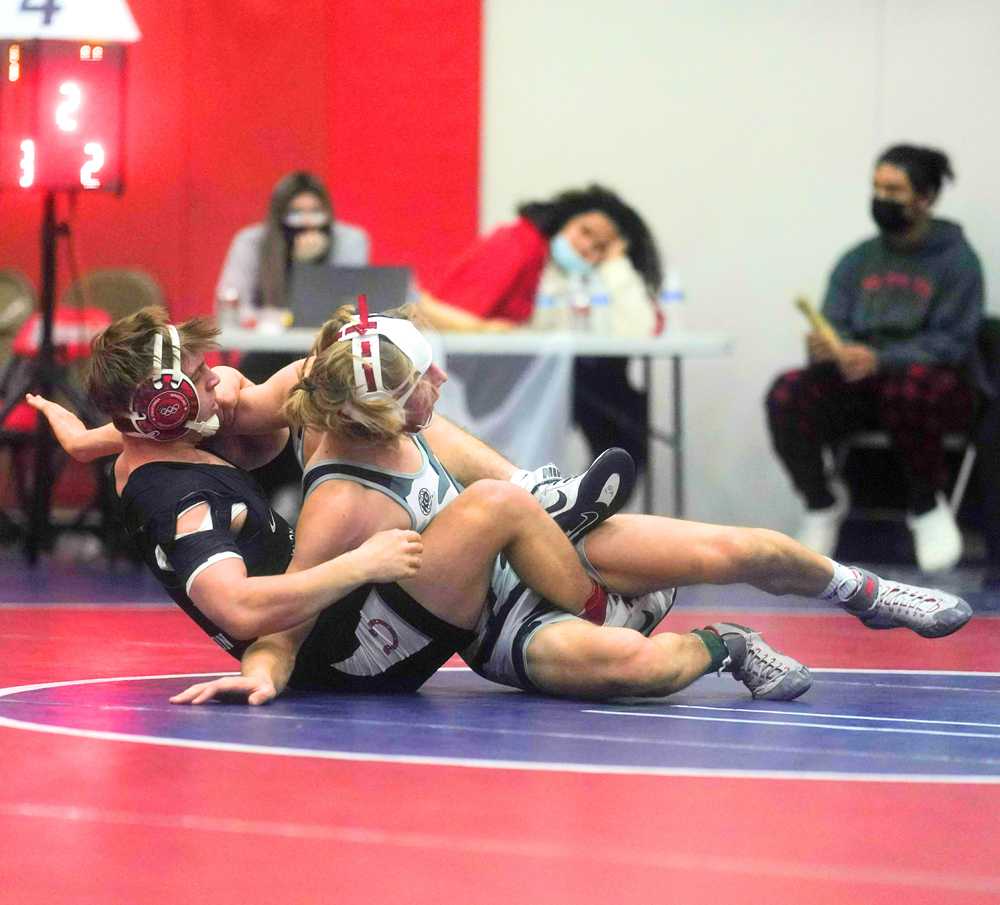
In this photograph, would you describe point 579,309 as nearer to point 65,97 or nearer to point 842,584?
point 65,97

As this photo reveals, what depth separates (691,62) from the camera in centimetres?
834

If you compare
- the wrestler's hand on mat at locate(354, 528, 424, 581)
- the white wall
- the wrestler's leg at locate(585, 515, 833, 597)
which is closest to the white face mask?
the white wall

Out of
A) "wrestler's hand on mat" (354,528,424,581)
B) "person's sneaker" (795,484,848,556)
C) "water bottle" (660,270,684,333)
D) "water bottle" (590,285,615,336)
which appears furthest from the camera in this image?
"water bottle" (660,270,684,333)

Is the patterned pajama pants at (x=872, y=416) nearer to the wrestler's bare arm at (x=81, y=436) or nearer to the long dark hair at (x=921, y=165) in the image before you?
the long dark hair at (x=921, y=165)

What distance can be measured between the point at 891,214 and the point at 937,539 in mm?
1277

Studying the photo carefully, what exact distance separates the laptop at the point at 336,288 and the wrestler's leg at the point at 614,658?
3.31 m

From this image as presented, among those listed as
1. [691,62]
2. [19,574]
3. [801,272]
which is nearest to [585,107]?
[691,62]

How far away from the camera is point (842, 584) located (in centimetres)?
359

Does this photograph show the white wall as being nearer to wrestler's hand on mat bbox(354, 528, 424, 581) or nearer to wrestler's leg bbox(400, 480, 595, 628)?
wrestler's leg bbox(400, 480, 595, 628)

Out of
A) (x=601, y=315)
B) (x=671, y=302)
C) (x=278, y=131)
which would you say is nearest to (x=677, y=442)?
(x=671, y=302)

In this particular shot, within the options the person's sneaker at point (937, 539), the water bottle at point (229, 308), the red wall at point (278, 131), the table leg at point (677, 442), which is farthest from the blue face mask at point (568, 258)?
the person's sneaker at point (937, 539)

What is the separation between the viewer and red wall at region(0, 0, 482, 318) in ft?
28.1

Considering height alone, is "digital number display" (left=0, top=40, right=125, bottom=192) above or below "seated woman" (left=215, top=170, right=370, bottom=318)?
above

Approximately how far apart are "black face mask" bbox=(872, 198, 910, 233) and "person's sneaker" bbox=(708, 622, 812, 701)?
3800 millimetres
